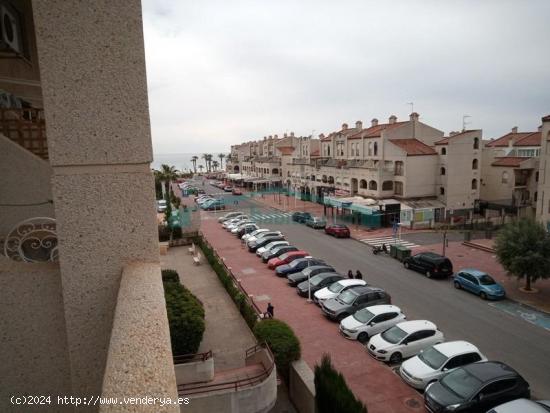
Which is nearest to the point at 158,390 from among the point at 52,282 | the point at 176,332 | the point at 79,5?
the point at 52,282

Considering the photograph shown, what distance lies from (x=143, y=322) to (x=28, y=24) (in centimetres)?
791

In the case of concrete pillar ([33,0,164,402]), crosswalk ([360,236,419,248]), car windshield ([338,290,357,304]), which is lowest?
crosswalk ([360,236,419,248])

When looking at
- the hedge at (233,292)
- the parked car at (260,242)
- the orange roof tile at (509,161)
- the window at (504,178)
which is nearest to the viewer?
the hedge at (233,292)

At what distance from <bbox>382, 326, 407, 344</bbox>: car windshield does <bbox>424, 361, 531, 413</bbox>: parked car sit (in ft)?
8.86

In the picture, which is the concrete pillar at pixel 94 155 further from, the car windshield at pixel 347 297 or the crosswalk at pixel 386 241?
the crosswalk at pixel 386 241

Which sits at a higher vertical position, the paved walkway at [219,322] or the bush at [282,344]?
the bush at [282,344]

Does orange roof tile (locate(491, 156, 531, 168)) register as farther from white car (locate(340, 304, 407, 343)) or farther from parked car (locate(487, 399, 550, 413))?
parked car (locate(487, 399, 550, 413))

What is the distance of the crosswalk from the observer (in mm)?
32100

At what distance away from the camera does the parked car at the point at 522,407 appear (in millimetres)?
9922

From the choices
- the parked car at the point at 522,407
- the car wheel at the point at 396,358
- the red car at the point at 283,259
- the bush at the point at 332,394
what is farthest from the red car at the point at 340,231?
the bush at the point at 332,394

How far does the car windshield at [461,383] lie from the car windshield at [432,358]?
2.57ft

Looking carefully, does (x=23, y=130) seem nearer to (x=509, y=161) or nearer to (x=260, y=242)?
(x=260, y=242)

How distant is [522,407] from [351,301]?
27.6 feet

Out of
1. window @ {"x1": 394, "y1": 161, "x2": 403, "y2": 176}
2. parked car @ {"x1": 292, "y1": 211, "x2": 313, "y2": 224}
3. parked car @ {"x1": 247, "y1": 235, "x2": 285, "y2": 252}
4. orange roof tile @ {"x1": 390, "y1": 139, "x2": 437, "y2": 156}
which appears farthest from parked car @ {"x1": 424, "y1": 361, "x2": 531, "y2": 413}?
orange roof tile @ {"x1": 390, "y1": 139, "x2": 437, "y2": 156}
